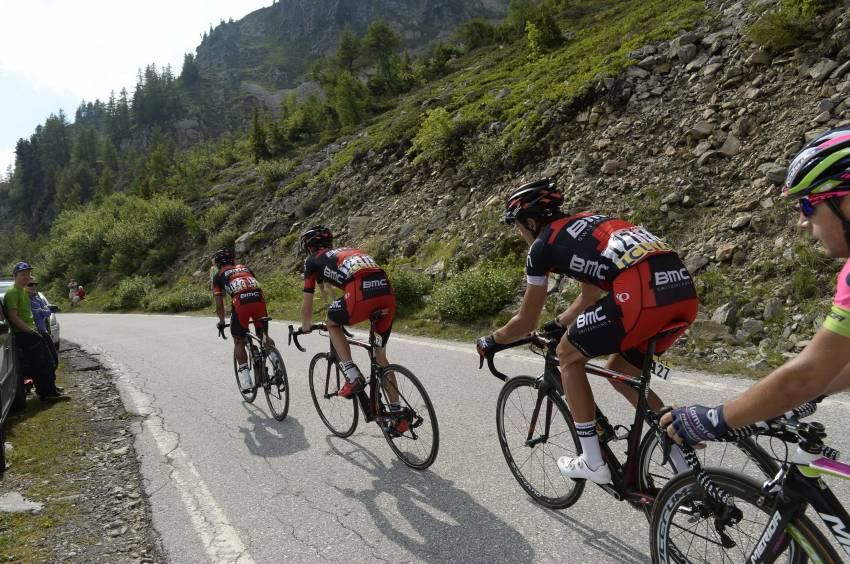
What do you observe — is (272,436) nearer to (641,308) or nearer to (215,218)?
(641,308)

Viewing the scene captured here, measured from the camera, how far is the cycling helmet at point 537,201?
3650 millimetres

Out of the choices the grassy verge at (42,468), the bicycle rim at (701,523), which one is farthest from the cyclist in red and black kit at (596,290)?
the grassy verge at (42,468)

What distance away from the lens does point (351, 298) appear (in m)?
5.24

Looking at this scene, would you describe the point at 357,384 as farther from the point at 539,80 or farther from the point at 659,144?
the point at 539,80

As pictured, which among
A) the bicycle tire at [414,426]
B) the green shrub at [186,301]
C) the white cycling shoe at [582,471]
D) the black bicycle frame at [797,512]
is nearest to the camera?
the black bicycle frame at [797,512]

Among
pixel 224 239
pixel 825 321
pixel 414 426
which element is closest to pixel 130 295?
pixel 224 239

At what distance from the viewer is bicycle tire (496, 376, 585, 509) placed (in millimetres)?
3814

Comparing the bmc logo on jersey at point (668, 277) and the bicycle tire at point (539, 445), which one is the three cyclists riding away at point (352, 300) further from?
the bmc logo on jersey at point (668, 277)

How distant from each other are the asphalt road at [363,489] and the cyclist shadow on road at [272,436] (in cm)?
2

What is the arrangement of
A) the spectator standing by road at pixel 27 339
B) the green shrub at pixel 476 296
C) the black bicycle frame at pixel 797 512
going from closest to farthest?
the black bicycle frame at pixel 797 512, the spectator standing by road at pixel 27 339, the green shrub at pixel 476 296

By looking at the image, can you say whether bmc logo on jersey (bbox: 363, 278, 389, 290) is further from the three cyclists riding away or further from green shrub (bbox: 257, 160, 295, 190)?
green shrub (bbox: 257, 160, 295, 190)

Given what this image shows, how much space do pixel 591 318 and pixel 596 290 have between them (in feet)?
2.26

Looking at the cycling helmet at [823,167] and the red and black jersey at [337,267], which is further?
the red and black jersey at [337,267]

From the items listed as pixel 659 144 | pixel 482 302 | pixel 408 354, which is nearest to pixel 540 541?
pixel 408 354
